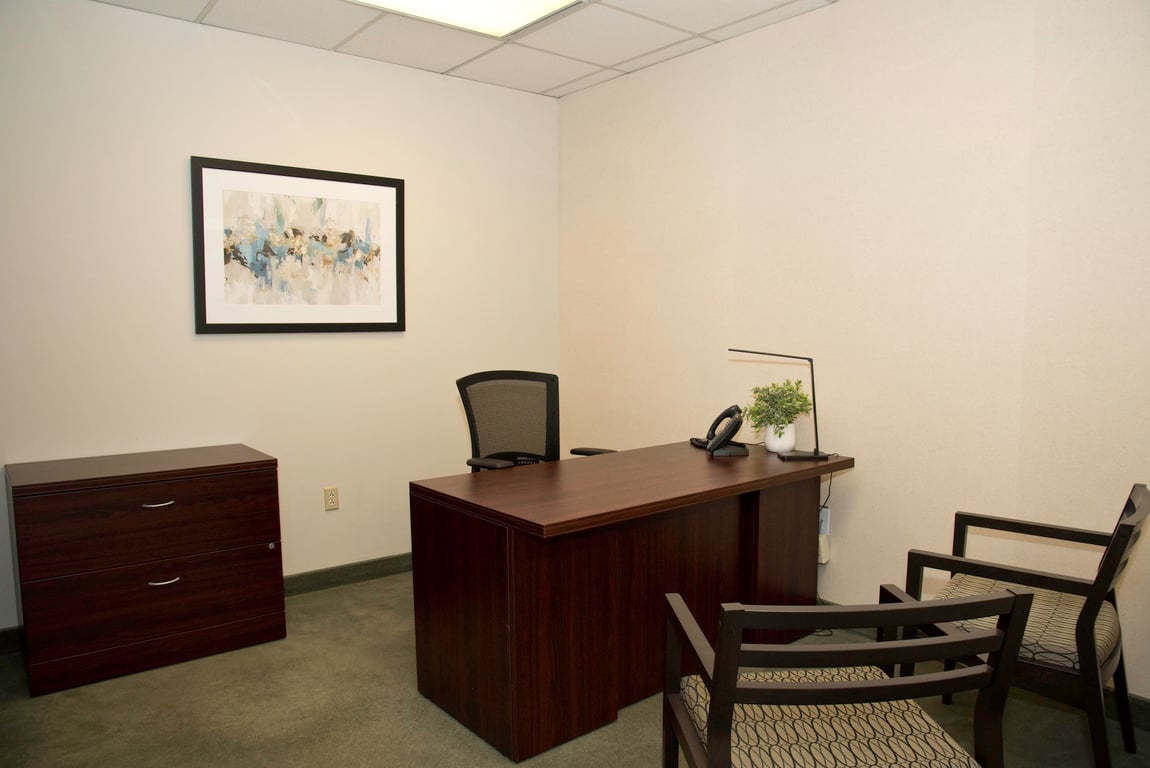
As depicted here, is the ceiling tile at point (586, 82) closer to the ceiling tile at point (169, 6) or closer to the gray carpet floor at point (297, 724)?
the ceiling tile at point (169, 6)

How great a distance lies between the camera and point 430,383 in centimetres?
416

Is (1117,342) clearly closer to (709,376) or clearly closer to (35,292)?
(709,376)

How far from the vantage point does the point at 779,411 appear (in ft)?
10.3

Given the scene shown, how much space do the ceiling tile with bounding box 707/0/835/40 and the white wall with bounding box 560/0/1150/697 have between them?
0.06 m

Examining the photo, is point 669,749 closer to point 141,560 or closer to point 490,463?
point 490,463

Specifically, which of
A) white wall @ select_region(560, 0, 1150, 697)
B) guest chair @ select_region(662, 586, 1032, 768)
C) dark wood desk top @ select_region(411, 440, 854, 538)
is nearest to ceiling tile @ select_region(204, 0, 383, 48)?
white wall @ select_region(560, 0, 1150, 697)

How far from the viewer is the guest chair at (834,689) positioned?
132 cm

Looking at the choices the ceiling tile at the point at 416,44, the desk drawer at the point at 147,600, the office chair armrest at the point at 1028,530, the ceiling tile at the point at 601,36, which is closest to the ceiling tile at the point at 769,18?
the ceiling tile at the point at 601,36

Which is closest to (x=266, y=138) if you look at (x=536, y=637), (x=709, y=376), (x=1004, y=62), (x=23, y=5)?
(x=23, y=5)

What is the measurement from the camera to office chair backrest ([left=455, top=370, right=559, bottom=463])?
3.51 m

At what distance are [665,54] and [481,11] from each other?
0.97m

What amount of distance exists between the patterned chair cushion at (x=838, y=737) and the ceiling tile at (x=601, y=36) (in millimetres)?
2727

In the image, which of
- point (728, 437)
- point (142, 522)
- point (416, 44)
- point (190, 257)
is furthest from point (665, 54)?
point (142, 522)

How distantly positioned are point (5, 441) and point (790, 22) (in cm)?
362
